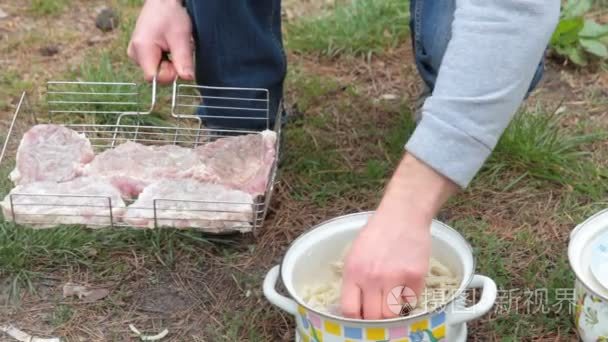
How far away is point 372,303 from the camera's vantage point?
136cm

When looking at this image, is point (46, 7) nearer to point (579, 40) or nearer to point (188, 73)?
point (188, 73)

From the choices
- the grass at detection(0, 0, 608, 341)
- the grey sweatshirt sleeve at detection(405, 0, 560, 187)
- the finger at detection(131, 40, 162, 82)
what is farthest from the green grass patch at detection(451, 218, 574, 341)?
the finger at detection(131, 40, 162, 82)

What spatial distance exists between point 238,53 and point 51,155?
520 mm

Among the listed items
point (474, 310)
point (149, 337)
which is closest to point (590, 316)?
point (474, 310)

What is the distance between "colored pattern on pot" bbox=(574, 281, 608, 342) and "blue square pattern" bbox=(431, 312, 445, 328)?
0.28 meters

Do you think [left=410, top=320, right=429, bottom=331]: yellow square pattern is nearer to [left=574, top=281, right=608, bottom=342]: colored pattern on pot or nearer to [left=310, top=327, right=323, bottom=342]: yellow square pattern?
[left=310, top=327, right=323, bottom=342]: yellow square pattern

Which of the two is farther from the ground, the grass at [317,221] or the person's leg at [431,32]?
the person's leg at [431,32]

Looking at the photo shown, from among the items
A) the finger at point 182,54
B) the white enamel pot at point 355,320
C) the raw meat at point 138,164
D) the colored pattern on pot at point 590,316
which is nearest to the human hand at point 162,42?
the finger at point 182,54

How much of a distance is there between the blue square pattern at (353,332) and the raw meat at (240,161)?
2.24 ft

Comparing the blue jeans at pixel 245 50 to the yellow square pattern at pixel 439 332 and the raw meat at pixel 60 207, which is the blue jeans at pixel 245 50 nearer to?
the raw meat at pixel 60 207

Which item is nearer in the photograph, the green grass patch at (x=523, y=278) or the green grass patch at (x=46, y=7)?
the green grass patch at (x=523, y=278)

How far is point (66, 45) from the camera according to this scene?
3.03 metres

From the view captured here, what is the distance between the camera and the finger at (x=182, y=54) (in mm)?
1997

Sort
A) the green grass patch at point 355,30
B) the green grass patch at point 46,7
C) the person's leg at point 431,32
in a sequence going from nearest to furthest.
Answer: the person's leg at point 431,32, the green grass patch at point 355,30, the green grass patch at point 46,7
